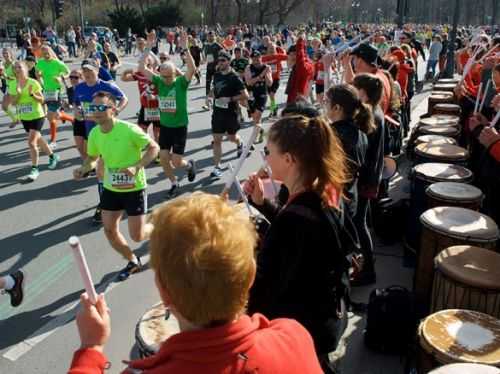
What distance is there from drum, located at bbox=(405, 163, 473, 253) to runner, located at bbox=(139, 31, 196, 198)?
355cm

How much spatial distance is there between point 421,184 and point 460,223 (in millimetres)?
1198

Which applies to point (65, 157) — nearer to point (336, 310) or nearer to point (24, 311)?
point (24, 311)

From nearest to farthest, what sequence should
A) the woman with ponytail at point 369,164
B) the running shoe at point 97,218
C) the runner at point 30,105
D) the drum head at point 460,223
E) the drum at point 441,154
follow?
the drum head at point 460,223, the woman with ponytail at point 369,164, the drum at point 441,154, the running shoe at point 97,218, the runner at point 30,105

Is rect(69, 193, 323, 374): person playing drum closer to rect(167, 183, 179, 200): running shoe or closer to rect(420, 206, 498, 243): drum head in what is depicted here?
rect(420, 206, 498, 243): drum head

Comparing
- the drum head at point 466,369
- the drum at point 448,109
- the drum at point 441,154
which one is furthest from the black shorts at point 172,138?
the drum head at point 466,369

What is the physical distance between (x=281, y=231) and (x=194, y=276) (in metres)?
1.03

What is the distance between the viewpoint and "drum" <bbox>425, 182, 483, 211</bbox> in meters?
4.68

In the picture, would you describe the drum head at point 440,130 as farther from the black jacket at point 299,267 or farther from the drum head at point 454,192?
the black jacket at point 299,267

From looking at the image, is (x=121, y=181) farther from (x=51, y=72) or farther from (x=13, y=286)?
(x=51, y=72)

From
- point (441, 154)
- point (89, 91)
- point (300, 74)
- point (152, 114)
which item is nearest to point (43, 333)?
point (89, 91)

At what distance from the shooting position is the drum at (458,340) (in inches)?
104

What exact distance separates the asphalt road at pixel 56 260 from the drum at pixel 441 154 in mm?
2651

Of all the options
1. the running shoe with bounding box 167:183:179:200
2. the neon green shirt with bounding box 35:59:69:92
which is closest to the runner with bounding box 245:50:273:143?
the running shoe with bounding box 167:183:179:200

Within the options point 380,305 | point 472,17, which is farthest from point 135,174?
point 472,17
